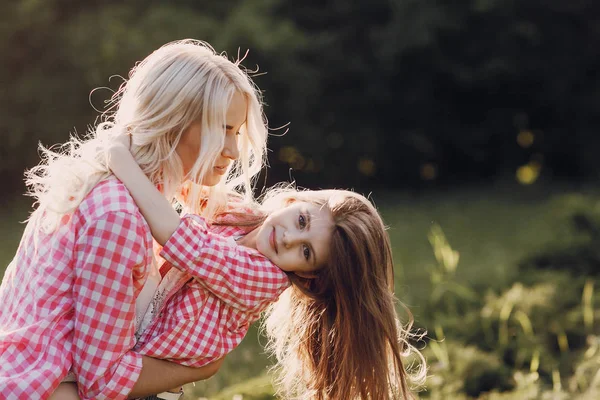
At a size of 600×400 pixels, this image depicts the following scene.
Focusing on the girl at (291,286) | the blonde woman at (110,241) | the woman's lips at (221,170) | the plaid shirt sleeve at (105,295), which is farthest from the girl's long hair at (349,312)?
the plaid shirt sleeve at (105,295)

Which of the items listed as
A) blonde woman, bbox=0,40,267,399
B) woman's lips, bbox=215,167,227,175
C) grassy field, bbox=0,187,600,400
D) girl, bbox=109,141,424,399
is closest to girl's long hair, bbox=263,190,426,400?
girl, bbox=109,141,424,399

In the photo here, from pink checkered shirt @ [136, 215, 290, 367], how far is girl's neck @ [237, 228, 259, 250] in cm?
10

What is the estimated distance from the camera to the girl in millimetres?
2434

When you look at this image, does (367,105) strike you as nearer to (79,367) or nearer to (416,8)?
(416,8)

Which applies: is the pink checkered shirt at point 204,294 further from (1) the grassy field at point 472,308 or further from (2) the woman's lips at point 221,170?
(1) the grassy field at point 472,308

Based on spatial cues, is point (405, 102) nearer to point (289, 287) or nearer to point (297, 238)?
point (289, 287)

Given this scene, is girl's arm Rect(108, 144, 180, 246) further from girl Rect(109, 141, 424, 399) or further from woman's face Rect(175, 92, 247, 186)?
woman's face Rect(175, 92, 247, 186)

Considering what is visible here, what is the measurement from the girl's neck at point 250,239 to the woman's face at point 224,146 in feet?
0.77

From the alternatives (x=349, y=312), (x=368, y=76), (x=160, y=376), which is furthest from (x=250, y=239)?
(x=368, y=76)

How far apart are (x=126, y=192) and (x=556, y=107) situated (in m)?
13.2

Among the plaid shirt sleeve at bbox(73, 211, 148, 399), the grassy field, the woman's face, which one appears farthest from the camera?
the grassy field

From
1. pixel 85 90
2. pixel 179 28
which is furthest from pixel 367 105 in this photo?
pixel 85 90

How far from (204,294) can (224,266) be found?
0.41 feet

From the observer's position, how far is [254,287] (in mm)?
2525
